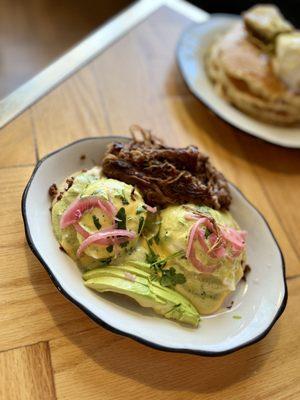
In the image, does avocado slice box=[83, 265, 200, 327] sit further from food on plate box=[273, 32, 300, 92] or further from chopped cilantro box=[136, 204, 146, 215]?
food on plate box=[273, 32, 300, 92]

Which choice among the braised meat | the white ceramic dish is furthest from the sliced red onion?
the white ceramic dish

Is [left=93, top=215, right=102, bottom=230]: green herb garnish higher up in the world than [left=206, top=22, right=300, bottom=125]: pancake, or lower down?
higher up

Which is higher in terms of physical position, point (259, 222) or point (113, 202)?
point (113, 202)

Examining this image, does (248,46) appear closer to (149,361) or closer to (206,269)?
(206,269)

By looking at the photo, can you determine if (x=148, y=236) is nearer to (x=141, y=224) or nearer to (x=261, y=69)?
(x=141, y=224)

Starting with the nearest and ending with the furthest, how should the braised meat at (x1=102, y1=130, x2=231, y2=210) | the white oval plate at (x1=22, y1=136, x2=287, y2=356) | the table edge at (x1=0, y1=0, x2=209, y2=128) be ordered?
the white oval plate at (x1=22, y1=136, x2=287, y2=356), the braised meat at (x1=102, y1=130, x2=231, y2=210), the table edge at (x1=0, y1=0, x2=209, y2=128)

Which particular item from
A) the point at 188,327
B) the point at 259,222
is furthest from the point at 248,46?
the point at 188,327

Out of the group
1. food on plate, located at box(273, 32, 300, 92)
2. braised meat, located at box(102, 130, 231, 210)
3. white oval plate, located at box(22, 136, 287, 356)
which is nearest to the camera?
white oval plate, located at box(22, 136, 287, 356)

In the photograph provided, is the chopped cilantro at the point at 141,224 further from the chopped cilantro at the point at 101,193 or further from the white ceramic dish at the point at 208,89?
the white ceramic dish at the point at 208,89
